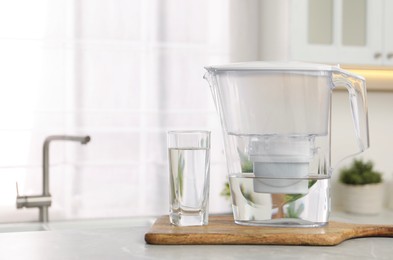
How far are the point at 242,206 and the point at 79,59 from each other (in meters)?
1.87

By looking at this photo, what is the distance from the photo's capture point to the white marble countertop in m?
0.89

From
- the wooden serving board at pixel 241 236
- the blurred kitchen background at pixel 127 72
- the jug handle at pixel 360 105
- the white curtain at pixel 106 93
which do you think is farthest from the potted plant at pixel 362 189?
the wooden serving board at pixel 241 236

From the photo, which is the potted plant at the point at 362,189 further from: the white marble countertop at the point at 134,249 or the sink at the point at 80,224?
the white marble countertop at the point at 134,249

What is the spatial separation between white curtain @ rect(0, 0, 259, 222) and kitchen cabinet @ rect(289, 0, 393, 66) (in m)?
0.44

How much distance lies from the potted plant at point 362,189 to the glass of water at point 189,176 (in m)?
2.04

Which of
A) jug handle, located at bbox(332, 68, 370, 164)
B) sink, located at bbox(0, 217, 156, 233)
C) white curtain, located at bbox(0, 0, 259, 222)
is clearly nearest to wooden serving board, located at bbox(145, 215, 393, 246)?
jug handle, located at bbox(332, 68, 370, 164)

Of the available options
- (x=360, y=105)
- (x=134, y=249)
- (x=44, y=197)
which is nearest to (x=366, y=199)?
(x=44, y=197)

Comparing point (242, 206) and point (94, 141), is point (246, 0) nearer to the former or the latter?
point (94, 141)

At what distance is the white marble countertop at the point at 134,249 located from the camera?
0.89 meters

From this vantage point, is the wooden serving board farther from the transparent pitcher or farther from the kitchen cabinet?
the kitchen cabinet

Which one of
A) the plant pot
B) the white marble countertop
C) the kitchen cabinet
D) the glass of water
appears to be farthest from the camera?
the plant pot

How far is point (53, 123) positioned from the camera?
2.77 meters

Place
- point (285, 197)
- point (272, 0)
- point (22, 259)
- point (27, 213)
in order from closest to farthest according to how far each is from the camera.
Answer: point (22, 259)
point (285, 197)
point (27, 213)
point (272, 0)

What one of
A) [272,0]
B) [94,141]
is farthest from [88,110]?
[272,0]
